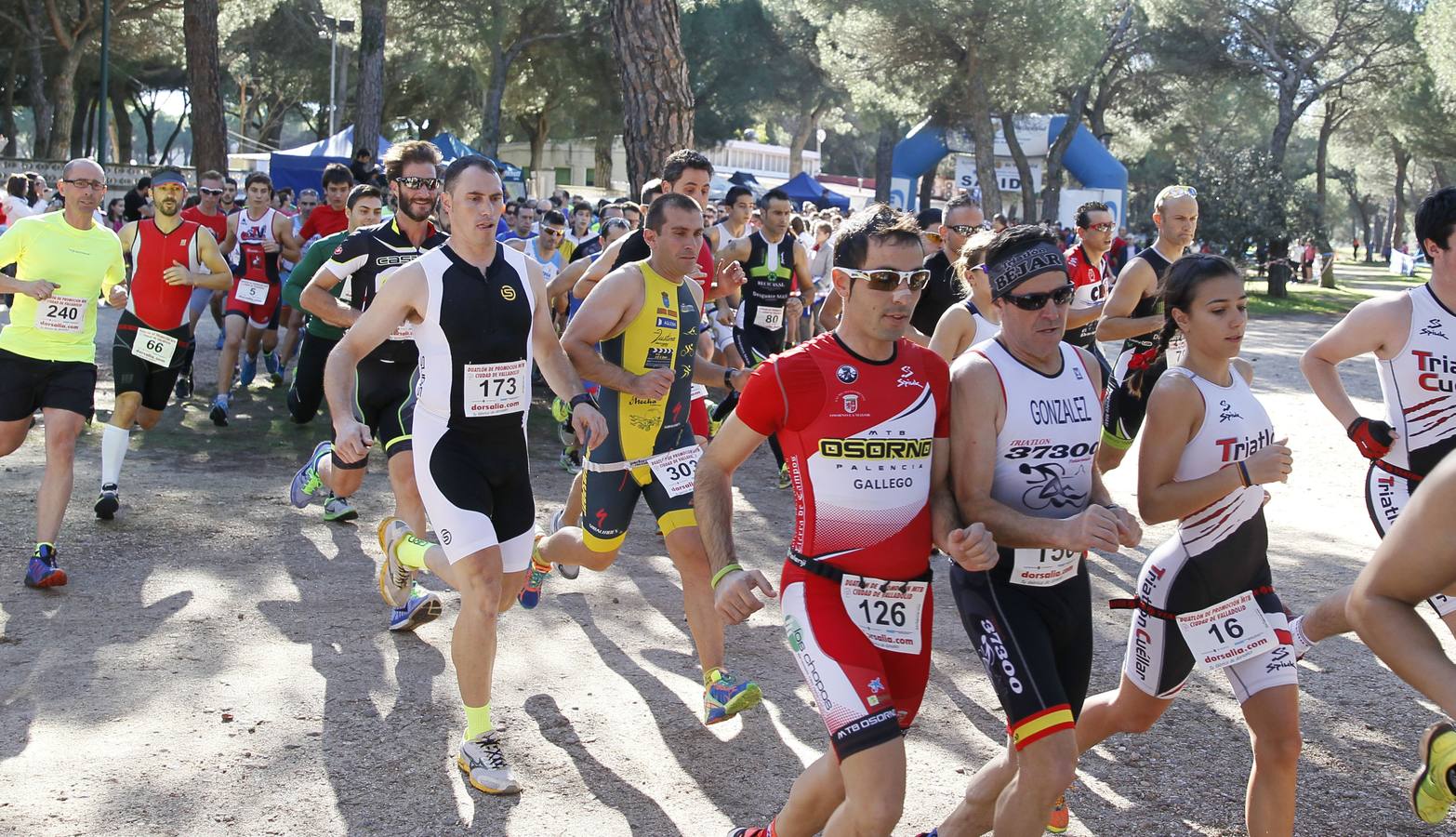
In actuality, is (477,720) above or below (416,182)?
below

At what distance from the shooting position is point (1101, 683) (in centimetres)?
548

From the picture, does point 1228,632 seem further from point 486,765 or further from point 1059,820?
point 486,765

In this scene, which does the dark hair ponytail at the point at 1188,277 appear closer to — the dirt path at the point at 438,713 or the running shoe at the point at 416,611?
the dirt path at the point at 438,713

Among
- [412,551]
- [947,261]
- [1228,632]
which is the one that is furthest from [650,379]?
[947,261]

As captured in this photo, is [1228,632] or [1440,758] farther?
[1228,632]

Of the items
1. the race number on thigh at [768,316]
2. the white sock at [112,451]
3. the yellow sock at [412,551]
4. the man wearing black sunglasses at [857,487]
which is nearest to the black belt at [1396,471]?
the man wearing black sunglasses at [857,487]

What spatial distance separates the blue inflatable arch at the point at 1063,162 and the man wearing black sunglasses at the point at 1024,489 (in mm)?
33189

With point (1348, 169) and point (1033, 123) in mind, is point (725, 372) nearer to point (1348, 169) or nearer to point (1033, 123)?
point (1033, 123)

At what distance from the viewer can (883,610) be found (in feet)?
10.9

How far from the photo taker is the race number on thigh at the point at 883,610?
10.8ft

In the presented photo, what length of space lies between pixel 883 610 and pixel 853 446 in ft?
1.38

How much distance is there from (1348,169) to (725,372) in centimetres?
7302

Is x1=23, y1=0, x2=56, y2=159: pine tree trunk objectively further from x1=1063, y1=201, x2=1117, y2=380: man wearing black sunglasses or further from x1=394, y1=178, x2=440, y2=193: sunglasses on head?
x1=1063, y1=201, x2=1117, y2=380: man wearing black sunglasses

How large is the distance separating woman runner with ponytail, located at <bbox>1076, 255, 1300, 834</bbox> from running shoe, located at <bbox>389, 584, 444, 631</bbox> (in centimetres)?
315
